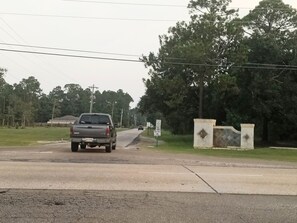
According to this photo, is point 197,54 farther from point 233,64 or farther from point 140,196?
point 140,196

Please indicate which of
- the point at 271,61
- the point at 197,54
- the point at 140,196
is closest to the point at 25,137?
the point at 197,54

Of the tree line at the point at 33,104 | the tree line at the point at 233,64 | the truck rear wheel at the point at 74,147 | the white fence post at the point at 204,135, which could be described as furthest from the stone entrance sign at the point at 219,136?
the tree line at the point at 33,104

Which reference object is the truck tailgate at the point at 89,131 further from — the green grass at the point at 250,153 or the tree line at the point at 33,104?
the tree line at the point at 33,104

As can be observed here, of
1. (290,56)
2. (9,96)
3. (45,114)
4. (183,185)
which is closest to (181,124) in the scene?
(290,56)

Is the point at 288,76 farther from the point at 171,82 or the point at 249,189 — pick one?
the point at 249,189

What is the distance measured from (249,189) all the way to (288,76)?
40552mm

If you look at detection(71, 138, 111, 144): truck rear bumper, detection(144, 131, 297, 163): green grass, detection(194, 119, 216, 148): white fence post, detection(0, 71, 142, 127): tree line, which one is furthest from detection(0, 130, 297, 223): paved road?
A: detection(0, 71, 142, 127): tree line

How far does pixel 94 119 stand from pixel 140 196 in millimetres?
15702

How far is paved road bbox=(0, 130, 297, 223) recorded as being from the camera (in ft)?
26.1

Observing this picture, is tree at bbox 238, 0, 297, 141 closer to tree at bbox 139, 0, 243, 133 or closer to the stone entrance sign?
tree at bbox 139, 0, 243, 133

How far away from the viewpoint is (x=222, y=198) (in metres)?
9.87

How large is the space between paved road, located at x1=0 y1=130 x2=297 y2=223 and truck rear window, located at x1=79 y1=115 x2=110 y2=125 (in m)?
10.6

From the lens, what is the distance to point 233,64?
46.8 meters

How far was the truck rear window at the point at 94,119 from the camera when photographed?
82.0 feet
